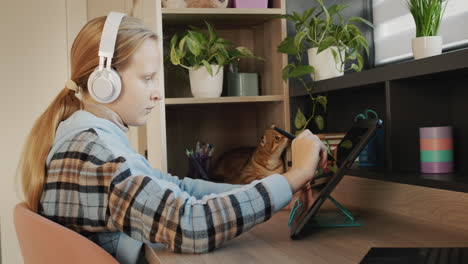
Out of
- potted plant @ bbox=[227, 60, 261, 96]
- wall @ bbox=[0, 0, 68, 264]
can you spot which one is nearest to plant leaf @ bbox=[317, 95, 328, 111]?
potted plant @ bbox=[227, 60, 261, 96]

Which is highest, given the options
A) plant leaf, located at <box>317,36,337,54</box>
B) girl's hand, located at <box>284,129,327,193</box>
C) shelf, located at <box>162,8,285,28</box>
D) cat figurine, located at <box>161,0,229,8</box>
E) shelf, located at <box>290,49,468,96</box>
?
cat figurine, located at <box>161,0,229,8</box>

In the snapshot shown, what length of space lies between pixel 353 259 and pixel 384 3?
125 centimetres

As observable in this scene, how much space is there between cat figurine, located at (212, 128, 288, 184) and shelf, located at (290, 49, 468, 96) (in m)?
0.25

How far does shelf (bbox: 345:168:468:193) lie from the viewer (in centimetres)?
106

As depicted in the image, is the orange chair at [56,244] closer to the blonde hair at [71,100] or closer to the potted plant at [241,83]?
the blonde hair at [71,100]

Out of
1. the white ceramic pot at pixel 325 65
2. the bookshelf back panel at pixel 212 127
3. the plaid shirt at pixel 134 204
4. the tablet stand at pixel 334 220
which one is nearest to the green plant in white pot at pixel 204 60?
the bookshelf back panel at pixel 212 127

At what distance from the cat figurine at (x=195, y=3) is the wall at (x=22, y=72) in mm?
1493

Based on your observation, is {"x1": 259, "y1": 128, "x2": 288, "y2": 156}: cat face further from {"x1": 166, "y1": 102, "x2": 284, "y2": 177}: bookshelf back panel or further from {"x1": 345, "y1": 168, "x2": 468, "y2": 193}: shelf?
{"x1": 345, "y1": 168, "x2": 468, "y2": 193}: shelf

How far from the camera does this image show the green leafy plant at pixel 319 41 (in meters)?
1.69

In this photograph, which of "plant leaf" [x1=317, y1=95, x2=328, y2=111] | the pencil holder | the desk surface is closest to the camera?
the desk surface

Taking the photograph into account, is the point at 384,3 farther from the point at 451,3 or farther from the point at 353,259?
the point at 353,259

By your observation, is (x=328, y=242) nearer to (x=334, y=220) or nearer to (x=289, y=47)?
(x=334, y=220)

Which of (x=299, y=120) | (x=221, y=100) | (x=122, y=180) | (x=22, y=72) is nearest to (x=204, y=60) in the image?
(x=221, y=100)

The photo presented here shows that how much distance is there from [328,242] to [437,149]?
0.41m
